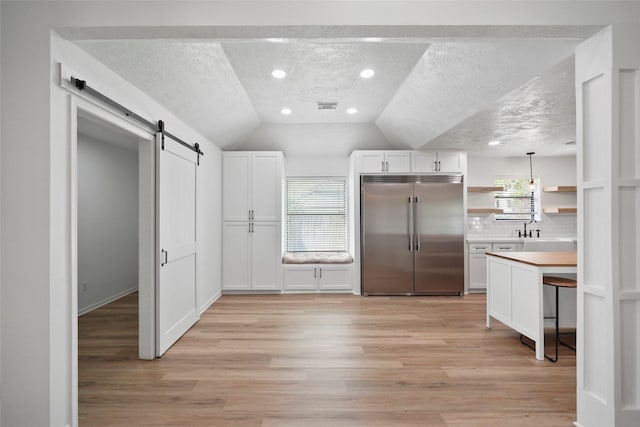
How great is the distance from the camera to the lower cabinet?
5.21 metres

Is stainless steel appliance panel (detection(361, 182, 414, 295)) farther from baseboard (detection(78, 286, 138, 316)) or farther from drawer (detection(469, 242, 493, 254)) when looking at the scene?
baseboard (detection(78, 286, 138, 316))

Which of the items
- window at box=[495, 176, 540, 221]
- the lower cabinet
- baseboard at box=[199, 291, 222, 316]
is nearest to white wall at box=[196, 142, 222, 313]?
baseboard at box=[199, 291, 222, 316]

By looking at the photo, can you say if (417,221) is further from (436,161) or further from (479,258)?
(479,258)

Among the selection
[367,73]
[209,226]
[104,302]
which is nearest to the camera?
[367,73]

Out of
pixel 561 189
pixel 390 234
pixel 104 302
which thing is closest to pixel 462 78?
pixel 390 234

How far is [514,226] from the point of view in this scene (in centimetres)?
580

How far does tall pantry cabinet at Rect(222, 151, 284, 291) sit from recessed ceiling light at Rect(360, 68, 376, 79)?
213 centimetres

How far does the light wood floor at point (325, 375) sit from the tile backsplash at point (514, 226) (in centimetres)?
227

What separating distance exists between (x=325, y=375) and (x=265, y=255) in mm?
2765

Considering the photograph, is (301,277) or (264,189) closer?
(264,189)

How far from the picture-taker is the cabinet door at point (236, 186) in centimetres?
507

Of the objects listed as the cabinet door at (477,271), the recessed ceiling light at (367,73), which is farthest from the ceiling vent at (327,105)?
the cabinet door at (477,271)

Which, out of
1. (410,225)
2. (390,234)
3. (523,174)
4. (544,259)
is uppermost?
(523,174)

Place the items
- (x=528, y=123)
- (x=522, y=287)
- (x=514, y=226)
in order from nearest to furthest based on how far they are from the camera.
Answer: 1. (x=522, y=287)
2. (x=528, y=123)
3. (x=514, y=226)
